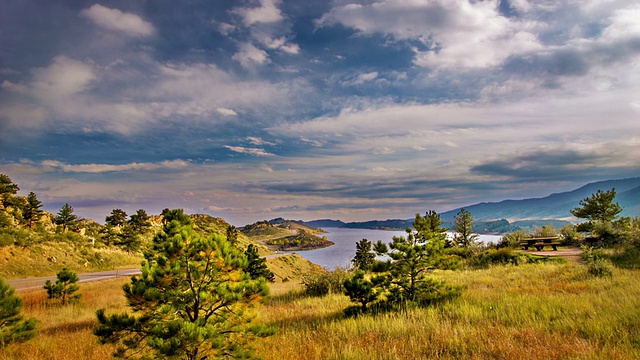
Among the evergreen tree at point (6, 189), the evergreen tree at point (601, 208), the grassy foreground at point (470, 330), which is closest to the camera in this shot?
the grassy foreground at point (470, 330)

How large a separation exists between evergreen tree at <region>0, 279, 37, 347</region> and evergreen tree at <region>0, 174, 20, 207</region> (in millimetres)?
45811

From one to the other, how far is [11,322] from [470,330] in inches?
395

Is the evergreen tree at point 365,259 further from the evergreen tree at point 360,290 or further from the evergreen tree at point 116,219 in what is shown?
the evergreen tree at point 116,219

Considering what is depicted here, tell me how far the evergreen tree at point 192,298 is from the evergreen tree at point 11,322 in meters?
4.72

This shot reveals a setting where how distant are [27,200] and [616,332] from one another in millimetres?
63443

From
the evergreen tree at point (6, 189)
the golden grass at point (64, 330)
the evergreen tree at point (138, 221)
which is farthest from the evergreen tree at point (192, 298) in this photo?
the evergreen tree at point (138, 221)

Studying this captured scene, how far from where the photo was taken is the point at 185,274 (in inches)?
167

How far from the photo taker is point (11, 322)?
695 centimetres

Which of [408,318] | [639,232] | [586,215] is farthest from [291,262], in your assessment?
[408,318]

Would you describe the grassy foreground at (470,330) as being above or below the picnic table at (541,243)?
above

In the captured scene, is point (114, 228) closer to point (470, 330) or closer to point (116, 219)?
point (116, 219)

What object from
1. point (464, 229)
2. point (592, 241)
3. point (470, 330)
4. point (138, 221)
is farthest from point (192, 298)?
point (138, 221)

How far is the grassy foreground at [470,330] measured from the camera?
5023 millimetres

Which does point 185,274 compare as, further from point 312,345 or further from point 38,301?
point 38,301
